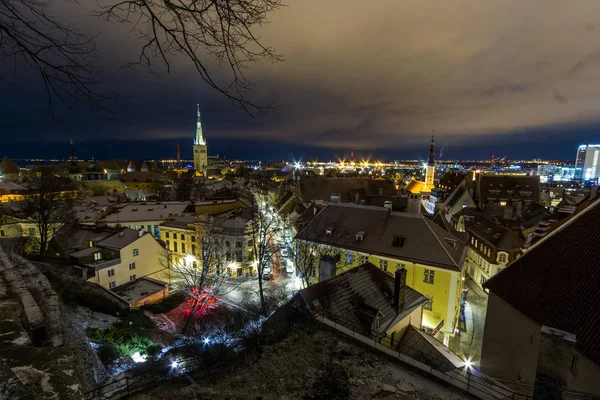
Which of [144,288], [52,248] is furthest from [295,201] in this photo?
[52,248]

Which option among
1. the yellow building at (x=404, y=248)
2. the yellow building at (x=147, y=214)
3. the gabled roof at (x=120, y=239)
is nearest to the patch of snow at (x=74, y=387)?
the yellow building at (x=404, y=248)

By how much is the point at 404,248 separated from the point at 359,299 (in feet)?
31.4

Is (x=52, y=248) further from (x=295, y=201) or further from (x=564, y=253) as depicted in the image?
(x=564, y=253)

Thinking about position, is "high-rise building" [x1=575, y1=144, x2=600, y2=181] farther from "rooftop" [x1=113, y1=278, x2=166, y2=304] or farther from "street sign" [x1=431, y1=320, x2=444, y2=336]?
"rooftop" [x1=113, y1=278, x2=166, y2=304]

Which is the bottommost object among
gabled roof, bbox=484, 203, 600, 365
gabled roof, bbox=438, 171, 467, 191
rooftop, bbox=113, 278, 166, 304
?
rooftop, bbox=113, 278, 166, 304

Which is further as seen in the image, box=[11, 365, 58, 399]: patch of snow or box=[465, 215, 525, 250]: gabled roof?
box=[465, 215, 525, 250]: gabled roof

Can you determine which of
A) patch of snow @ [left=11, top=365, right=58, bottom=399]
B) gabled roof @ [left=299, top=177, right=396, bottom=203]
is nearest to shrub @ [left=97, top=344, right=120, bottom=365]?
patch of snow @ [left=11, top=365, right=58, bottom=399]

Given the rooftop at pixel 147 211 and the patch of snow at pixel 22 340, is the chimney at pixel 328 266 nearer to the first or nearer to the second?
the patch of snow at pixel 22 340

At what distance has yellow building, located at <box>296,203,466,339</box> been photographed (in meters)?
20.0

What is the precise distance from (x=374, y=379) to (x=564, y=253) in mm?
9255

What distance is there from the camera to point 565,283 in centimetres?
1012

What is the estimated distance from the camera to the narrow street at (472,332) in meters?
20.3

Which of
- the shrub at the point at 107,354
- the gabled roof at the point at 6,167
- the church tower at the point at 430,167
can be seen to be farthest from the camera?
the gabled roof at the point at 6,167

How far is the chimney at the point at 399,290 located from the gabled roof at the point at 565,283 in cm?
351
